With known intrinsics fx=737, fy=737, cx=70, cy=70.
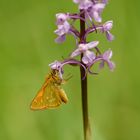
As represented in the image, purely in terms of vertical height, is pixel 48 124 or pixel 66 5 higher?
pixel 66 5

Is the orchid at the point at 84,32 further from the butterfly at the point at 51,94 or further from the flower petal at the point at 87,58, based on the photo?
the butterfly at the point at 51,94

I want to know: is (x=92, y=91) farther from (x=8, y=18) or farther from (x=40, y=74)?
(x=8, y=18)

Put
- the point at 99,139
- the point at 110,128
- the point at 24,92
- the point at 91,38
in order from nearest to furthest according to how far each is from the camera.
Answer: the point at 99,139, the point at 110,128, the point at 24,92, the point at 91,38

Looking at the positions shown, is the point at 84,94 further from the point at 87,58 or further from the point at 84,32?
the point at 84,32

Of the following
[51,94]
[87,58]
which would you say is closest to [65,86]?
[51,94]

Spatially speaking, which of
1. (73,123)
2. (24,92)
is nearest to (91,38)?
(24,92)

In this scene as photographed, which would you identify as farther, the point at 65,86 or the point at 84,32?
the point at 65,86

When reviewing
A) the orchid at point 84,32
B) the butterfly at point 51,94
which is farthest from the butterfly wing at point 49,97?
the orchid at point 84,32

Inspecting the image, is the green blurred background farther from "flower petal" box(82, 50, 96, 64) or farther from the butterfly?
"flower petal" box(82, 50, 96, 64)
